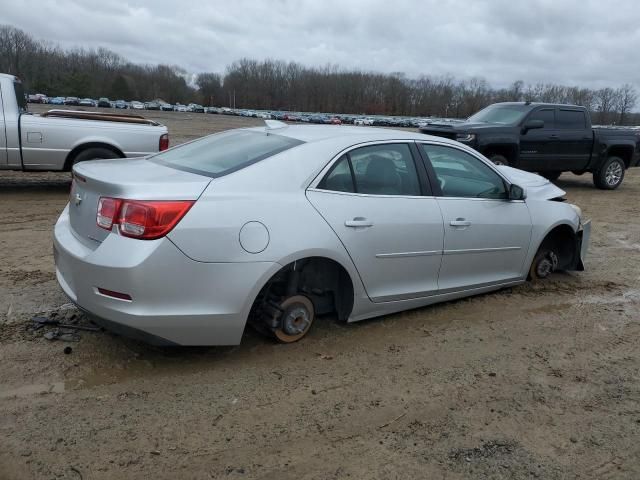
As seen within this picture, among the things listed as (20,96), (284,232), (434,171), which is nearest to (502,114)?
(434,171)

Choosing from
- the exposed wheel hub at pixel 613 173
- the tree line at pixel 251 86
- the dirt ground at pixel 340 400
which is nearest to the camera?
the dirt ground at pixel 340 400

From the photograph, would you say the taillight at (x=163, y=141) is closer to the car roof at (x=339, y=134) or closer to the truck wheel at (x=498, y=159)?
the car roof at (x=339, y=134)

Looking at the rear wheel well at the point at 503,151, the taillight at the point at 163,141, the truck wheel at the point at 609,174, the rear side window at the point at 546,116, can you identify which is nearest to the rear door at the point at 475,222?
the taillight at the point at 163,141

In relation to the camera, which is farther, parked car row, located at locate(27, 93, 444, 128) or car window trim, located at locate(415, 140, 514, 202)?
parked car row, located at locate(27, 93, 444, 128)

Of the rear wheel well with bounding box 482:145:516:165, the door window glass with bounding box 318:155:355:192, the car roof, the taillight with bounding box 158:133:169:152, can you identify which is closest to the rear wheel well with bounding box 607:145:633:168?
the rear wheel well with bounding box 482:145:516:165

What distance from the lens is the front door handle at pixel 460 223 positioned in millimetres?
4418

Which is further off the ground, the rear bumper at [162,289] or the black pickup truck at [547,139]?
the black pickup truck at [547,139]

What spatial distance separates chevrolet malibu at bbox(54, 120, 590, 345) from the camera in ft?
10.5

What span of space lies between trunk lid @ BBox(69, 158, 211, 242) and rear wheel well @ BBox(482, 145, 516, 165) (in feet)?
27.9

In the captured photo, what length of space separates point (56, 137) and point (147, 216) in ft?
21.1

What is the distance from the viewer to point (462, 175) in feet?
15.5

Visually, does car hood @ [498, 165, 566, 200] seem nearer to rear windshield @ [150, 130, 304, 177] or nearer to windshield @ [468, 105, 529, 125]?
rear windshield @ [150, 130, 304, 177]

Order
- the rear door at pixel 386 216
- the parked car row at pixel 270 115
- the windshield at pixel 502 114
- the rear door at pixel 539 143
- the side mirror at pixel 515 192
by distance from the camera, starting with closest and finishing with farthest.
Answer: the rear door at pixel 386 216
the side mirror at pixel 515 192
the rear door at pixel 539 143
the windshield at pixel 502 114
the parked car row at pixel 270 115

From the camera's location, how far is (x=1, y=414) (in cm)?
294
